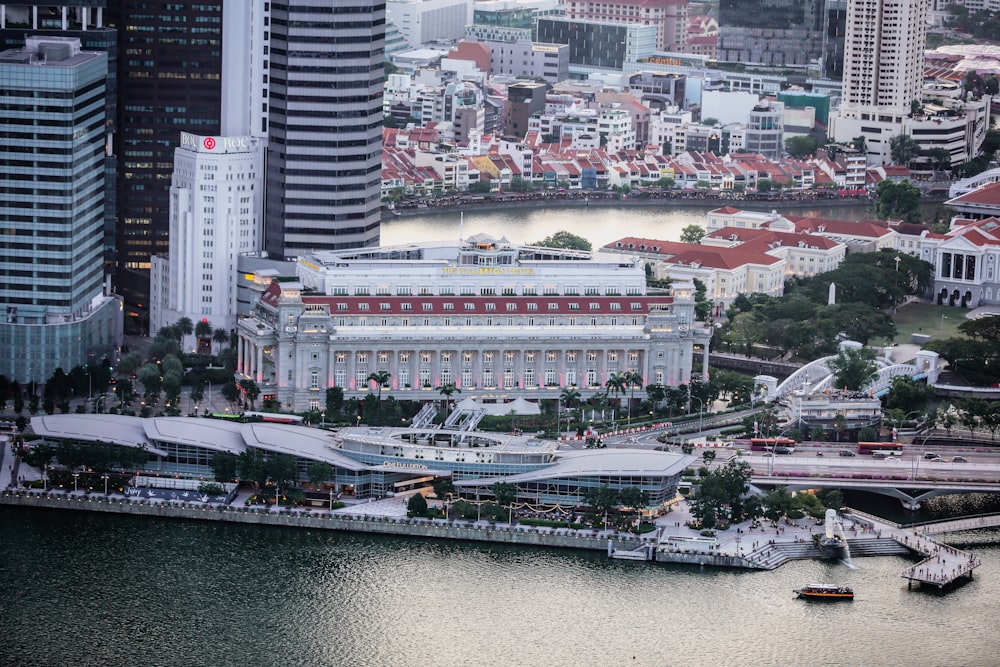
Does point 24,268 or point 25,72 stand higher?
point 25,72

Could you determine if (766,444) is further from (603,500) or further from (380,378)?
(380,378)

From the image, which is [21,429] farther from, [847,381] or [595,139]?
[595,139]

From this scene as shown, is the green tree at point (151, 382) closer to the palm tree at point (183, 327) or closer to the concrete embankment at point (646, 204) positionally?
the palm tree at point (183, 327)

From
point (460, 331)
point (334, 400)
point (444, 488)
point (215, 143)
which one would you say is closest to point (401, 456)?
point (444, 488)

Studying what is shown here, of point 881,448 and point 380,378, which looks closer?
point 881,448

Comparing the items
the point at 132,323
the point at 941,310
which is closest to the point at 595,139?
the point at 941,310

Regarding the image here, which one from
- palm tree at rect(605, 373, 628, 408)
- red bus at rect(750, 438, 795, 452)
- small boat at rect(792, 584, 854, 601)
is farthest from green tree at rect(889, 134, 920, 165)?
small boat at rect(792, 584, 854, 601)
